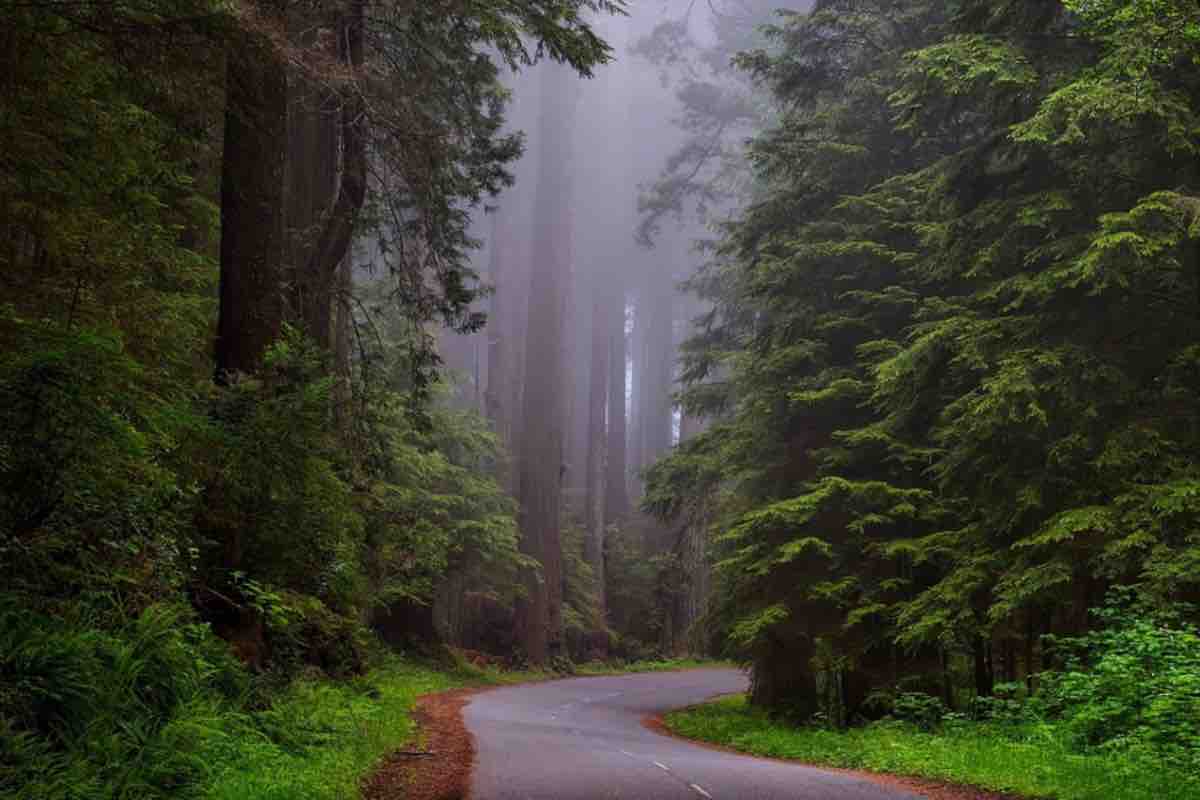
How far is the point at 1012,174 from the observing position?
12.2m

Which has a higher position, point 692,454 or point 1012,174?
point 1012,174

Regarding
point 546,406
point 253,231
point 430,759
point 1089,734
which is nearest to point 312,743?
point 430,759

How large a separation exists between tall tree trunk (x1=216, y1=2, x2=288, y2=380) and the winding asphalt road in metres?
4.87

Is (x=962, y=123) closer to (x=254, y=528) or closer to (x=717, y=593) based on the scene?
(x=717, y=593)

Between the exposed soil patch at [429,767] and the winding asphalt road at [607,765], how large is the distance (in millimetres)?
195

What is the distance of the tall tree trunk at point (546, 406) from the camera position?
28672 mm

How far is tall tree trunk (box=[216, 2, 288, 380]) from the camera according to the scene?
937 cm

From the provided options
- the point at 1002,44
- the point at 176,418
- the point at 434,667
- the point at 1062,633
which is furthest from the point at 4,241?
the point at 434,667

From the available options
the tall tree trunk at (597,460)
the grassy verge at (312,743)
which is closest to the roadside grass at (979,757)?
the grassy verge at (312,743)

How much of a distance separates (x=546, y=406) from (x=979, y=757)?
21.8m

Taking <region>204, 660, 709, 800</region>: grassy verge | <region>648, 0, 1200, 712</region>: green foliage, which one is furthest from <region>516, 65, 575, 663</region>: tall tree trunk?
<region>204, 660, 709, 800</region>: grassy verge

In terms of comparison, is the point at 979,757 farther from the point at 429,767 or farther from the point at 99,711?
the point at 99,711

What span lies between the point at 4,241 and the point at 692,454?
13.0m

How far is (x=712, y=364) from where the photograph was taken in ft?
65.1
